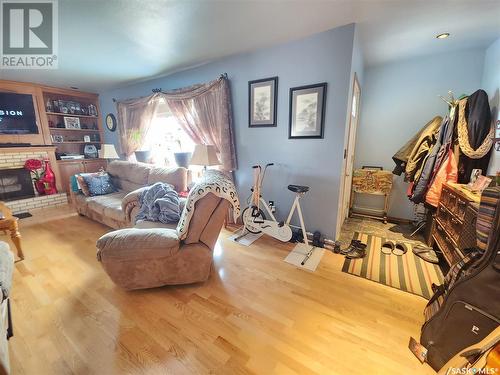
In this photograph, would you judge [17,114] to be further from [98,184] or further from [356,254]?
[356,254]

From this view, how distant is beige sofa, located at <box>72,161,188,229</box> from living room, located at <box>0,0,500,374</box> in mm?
31

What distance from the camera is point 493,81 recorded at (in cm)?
213

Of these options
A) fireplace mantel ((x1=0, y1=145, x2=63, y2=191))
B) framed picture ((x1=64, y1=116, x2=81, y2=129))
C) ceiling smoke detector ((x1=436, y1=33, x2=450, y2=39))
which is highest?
ceiling smoke detector ((x1=436, y1=33, x2=450, y2=39))

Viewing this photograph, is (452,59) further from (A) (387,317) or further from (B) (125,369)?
(B) (125,369)

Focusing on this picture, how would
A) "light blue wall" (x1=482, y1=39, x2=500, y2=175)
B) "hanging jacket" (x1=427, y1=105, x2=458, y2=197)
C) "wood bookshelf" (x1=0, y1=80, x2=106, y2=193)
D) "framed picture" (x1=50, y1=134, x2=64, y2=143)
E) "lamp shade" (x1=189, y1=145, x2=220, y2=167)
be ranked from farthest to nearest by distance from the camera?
"framed picture" (x1=50, y1=134, x2=64, y2=143) → "wood bookshelf" (x1=0, y1=80, x2=106, y2=193) → "lamp shade" (x1=189, y1=145, x2=220, y2=167) → "hanging jacket" (x1=427, y1=105, x2=458, y2=197) → "light blue wall" (x1=482, y1=39, x2=500, y2=175)

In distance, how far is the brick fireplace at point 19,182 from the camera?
365 centimetres

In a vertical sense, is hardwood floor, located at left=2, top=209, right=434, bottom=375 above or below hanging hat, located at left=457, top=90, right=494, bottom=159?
below

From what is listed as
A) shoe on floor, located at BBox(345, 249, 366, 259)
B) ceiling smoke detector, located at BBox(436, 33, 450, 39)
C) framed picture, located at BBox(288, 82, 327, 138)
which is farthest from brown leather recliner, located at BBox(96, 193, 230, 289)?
ceiling smoke detector, located at BBox(436, 33, 450, 39)

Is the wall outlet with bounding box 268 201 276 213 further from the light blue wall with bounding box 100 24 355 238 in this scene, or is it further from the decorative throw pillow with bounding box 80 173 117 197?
the decorative throw pillow with bounding box 80 173 117 197

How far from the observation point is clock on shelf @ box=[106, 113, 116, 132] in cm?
455

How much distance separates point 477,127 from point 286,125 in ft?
6.21

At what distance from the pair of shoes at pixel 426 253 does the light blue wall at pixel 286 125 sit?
94 centimetres

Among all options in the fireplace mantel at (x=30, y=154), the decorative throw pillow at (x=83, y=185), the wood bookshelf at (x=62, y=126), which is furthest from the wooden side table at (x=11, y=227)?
the wood bookshelf at (x=62, y=126)

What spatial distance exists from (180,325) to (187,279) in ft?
1.21
